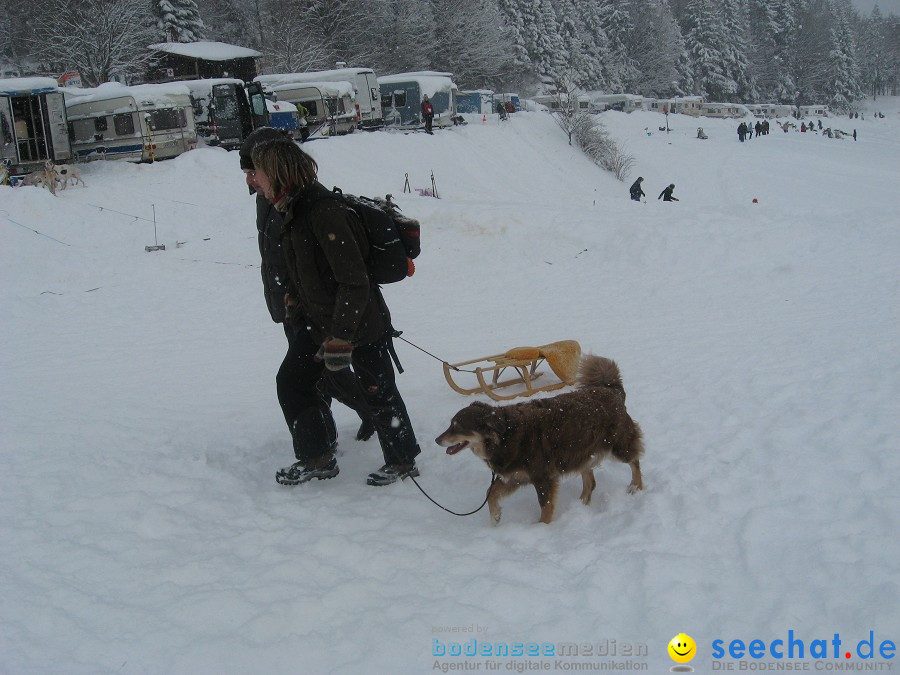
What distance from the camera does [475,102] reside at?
1859 inches

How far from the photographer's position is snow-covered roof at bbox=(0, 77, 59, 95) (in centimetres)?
2039

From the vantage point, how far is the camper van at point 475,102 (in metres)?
47.0

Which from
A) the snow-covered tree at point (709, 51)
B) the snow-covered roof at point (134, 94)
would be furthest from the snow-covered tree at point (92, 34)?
the snow-covered tree at point (709, 51)

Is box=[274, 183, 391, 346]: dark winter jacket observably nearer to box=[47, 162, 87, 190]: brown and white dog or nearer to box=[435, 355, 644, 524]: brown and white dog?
box=[435, 355, 644, 524]: brown and white dog

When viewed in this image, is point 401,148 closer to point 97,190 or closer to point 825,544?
point 97,190

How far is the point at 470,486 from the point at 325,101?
95.3ft

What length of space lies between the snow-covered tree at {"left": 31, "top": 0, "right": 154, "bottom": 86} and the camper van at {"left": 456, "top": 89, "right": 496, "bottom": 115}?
805 inches

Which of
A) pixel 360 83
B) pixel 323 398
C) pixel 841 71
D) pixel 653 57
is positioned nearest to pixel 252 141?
pixel 323 398

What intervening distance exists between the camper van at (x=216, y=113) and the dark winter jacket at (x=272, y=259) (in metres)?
22.5

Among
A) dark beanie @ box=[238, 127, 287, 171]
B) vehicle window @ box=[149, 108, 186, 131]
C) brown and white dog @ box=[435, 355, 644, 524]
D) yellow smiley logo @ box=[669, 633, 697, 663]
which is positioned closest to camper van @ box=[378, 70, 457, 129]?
vehicle window @ box=[149, 108, 186, 131]

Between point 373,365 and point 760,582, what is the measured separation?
254 centimetres

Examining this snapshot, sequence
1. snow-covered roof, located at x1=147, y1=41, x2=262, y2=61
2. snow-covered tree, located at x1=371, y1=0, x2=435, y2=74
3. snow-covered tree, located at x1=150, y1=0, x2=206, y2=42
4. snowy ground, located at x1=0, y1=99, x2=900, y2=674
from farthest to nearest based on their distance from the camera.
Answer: snow-covered tree, located at x1=371, y1=0, x2=435, y2=74
snow-covered tree, located at x1=150, y1=0, x2=206, y2=42
snow-covered roof, located at x1=147, y1=41, x2=262, y2=61
snowy ground, located at x1=0, y1=99, x2=900, y2=674

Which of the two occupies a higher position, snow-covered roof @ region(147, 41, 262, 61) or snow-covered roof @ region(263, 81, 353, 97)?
snow-covered roof @ region(147, 41, 262, 61)

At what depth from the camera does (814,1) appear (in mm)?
121188
